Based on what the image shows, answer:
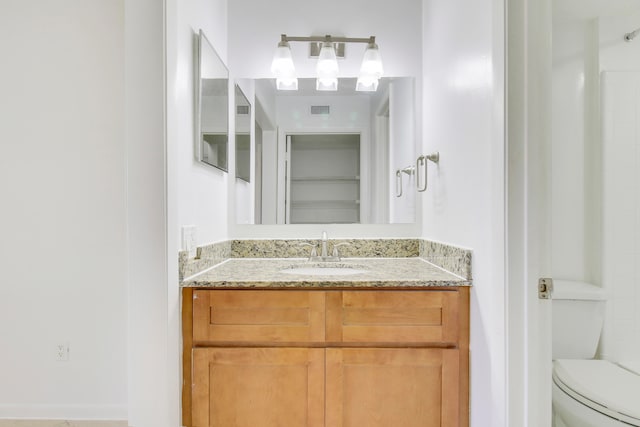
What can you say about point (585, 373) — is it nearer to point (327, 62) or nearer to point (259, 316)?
point (259, 316)

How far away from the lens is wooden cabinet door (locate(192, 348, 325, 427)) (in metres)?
1.35

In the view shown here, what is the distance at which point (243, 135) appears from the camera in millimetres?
2062

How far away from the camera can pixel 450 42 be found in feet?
5.27

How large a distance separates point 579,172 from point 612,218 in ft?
0.91

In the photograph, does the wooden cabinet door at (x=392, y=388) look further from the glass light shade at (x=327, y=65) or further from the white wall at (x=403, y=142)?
the glass light shade at (x=327, y=65)

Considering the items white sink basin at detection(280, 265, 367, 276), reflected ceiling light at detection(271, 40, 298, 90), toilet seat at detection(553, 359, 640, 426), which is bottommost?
toilet seat at detection(553, 359, 640, 426)

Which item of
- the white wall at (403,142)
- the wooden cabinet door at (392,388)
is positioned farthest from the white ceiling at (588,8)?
the wooden cabinet door at (392,388)

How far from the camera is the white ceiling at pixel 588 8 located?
177 cm

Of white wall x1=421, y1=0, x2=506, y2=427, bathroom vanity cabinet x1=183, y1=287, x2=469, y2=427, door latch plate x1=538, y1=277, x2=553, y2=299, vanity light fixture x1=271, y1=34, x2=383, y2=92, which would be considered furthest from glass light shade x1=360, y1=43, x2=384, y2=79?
door latch plate x1=538, y1=277, x2=553, y2=299

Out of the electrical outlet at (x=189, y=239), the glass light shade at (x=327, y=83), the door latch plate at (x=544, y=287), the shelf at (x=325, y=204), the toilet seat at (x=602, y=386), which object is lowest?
the toilet seat at (x=602, y=386)

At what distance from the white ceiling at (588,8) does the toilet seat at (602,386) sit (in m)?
1.67

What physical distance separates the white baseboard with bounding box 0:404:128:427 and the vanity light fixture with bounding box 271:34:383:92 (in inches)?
75.6

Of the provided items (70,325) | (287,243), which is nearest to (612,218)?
(287,243)

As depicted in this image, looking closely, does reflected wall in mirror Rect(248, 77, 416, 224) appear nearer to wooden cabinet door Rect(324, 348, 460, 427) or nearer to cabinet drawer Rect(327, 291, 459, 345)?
cabinet drawer Rect(327, 291, 459, 345)
